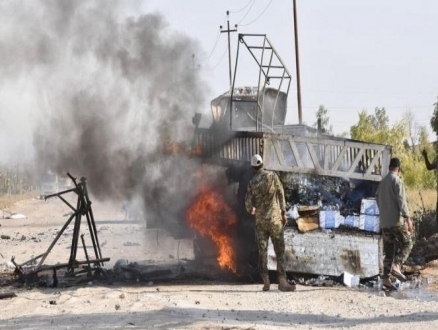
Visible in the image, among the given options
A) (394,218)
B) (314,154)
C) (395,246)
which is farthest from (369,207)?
(314,154)

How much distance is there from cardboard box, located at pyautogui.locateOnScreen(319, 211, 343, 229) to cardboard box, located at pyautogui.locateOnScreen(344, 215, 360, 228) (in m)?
0.13

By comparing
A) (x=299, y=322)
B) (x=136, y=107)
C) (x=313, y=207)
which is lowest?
(x=299, y=322)

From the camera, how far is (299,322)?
7.80m

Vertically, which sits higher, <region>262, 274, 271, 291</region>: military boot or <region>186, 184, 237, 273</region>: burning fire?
<region>186, 184, 237, 273</region>: burning fire

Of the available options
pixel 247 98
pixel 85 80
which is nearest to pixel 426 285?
pixel 247 98

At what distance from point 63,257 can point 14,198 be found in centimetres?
3217

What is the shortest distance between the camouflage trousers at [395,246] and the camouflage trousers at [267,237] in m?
1.56

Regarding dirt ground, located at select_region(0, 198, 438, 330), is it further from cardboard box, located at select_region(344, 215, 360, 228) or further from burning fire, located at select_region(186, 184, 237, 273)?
cardboard box, located at select_region(344, 215, 360, 228)

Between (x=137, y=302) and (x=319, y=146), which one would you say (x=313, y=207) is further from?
(x=137, y=302)

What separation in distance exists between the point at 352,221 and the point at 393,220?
104 cm

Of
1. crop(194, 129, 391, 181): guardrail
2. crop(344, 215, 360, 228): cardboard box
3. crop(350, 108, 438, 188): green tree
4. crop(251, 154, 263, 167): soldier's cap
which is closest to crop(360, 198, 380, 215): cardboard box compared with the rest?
crop(344, 215, 360, 228): cardboard box

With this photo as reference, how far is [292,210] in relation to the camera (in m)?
11.1

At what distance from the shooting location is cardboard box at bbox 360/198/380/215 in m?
11.2

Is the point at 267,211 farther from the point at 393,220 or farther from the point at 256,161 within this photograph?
the point at 393,220
